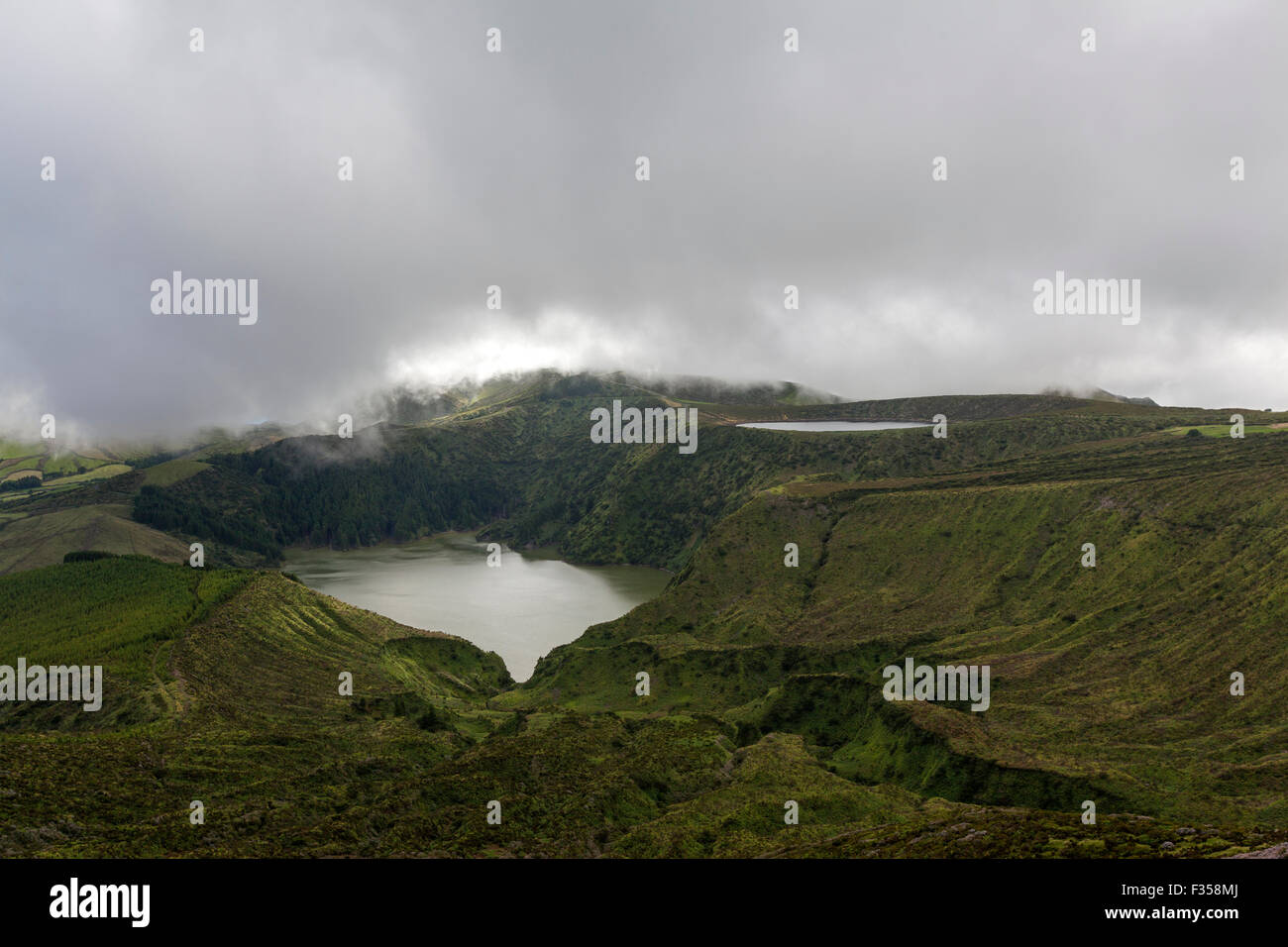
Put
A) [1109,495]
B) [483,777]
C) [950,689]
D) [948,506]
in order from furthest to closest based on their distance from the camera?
1. [948,506]
2. [1109,495]
3. [950,689]
4. [483,777]

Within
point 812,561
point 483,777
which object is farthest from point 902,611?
point 483,777

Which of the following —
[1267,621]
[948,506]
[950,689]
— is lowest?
[950,689]

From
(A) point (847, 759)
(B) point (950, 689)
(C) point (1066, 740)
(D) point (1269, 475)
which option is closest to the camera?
(C) point (1066, 740)

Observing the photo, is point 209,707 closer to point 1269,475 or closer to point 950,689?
point 950,689

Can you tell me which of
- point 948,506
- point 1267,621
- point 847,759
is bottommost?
point 847,759

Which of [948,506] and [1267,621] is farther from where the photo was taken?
[948,506]
